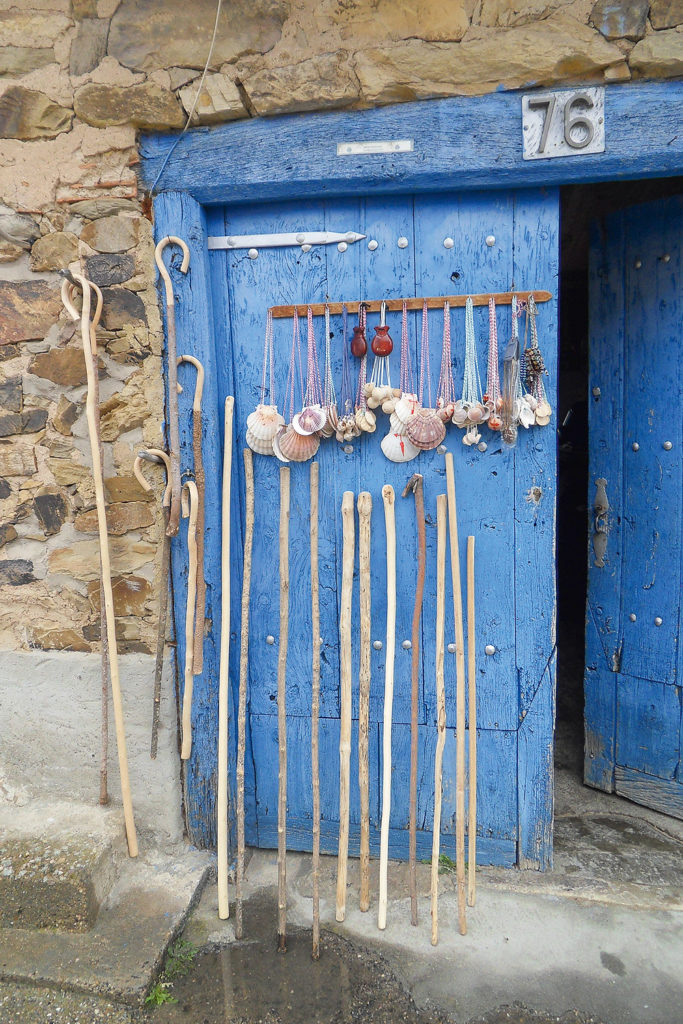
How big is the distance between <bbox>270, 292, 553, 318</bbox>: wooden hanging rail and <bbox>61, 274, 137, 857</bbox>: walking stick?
586mm

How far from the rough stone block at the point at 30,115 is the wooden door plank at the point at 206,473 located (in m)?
0.41

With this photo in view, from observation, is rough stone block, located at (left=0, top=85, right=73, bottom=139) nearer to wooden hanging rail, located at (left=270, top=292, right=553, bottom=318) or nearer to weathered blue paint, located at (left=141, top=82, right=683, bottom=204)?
weathered blue paint, located at (left=141, top=82, right=683, bottom=204)

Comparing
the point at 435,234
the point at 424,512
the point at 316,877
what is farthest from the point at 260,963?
the point at 435,234

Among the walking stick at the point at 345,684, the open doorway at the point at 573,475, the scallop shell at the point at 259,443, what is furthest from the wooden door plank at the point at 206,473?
the open doorway at the point at 573,475

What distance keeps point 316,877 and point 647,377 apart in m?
2.13

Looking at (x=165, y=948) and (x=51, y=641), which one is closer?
(x=165, y=948)

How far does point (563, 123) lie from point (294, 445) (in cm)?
123

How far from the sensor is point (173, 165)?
2.03 meters

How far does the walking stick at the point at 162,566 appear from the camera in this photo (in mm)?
2072

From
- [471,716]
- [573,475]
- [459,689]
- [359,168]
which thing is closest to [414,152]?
[359,168]

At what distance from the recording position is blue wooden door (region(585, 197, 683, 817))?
95.5 inches

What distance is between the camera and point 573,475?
368cm

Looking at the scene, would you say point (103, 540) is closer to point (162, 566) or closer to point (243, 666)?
point (162, 566)

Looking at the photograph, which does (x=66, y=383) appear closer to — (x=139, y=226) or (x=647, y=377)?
(x=139, y=226)
